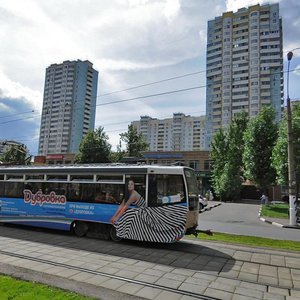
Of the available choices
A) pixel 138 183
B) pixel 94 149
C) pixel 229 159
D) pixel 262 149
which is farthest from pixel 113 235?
pixel 94 149

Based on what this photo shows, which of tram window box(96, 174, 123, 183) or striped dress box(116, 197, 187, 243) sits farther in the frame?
tram window box(96, 174, 123, 183)

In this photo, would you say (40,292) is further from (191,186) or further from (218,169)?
(218,169)

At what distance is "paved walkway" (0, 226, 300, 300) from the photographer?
6.06 metres

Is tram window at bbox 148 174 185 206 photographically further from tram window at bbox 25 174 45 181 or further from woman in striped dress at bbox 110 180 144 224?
tram window at bbox 25 174 45 181

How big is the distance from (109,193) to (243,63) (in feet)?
288

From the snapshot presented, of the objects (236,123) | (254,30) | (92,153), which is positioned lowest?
(92,153)

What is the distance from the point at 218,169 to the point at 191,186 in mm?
35899

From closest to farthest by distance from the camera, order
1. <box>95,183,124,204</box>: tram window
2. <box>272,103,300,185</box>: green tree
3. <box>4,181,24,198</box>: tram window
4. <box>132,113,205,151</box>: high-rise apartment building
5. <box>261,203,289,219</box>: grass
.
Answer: <box>95,183,124,204</box>: tram window, <box>4,181,24,198</box>: tram window, <box>261,203,289,219</box>: grass, <box>272,103,300,185</box>: green tree, <box>132,113,205,151</box>: high-rise apartment building

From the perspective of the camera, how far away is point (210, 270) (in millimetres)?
7602

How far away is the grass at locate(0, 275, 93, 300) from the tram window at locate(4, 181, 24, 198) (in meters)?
8.29

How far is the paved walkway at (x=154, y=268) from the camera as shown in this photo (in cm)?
606

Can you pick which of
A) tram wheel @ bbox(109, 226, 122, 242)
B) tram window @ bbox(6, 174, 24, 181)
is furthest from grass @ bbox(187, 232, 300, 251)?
tram window @ bbox(6, 174, 24, 181)

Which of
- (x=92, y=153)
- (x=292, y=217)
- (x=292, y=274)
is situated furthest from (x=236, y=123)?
(x=292, y=274)

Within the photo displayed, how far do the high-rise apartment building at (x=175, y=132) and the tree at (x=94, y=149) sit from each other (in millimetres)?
74521
